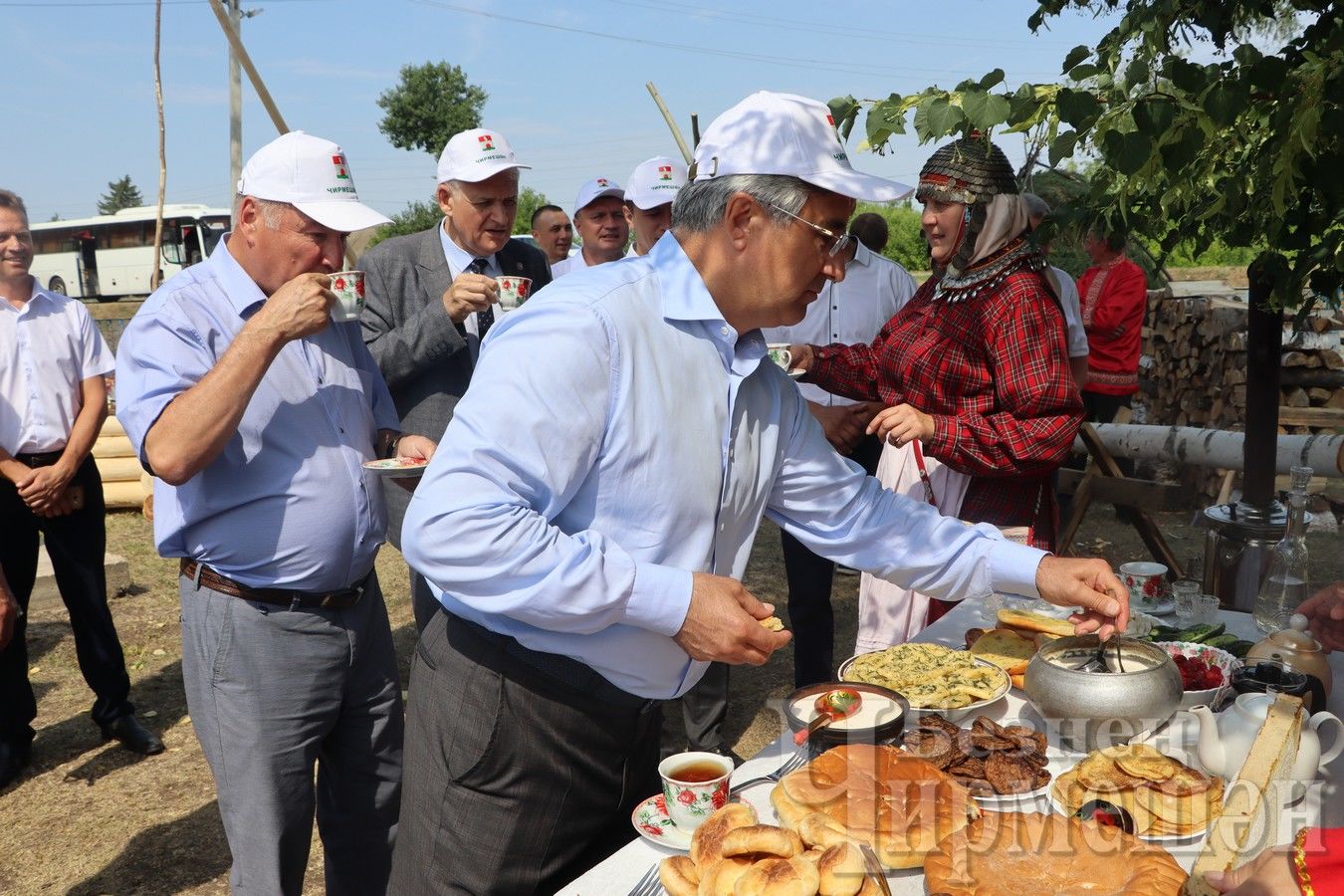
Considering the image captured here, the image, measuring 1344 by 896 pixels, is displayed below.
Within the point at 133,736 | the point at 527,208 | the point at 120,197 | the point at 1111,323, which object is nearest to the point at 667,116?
the point at 1111,323

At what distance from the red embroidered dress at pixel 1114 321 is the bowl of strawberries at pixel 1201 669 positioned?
553 cm

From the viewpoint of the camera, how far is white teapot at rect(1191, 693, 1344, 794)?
1.85m

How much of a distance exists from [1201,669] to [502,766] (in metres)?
1.59

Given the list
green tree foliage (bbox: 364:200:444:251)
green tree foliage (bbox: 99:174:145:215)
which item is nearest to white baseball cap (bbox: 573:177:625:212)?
green tree foliage (bbox: 364:200:444:251)

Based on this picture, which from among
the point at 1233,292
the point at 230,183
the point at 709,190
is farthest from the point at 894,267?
the point at 230,183

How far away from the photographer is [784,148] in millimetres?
1831

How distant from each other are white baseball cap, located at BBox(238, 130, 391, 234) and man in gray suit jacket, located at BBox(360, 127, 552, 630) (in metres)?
0.99

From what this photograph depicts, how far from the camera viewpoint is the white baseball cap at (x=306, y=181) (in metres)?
2.53

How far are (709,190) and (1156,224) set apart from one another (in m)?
2.20

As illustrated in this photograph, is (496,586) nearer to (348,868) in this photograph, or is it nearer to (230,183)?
(348,868)

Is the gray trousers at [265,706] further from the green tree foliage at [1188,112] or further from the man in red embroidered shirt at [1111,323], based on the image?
the man in red embroidered shirt at [1111,323]

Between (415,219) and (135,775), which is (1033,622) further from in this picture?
(415,219)

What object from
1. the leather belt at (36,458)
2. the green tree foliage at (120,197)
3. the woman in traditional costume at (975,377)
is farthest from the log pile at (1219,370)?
the green tree foliage at (120,197)

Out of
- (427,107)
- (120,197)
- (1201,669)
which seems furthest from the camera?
(120,197)
